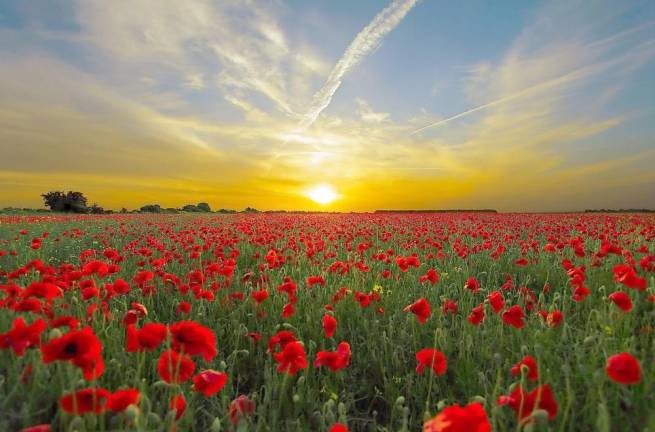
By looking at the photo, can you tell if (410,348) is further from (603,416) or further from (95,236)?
(95,236)

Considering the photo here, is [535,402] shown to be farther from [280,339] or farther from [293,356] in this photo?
[280,339]

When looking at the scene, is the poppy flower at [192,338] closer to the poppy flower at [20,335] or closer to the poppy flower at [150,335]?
the poppy flower at [150,335]

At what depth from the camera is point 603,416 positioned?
4.96ft

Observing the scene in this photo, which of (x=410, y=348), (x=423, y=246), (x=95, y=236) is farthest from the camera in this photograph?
(x=95, y=236)

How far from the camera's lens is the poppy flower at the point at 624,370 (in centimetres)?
160

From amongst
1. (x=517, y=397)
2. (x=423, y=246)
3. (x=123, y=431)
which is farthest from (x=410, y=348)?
(x=423, y=246)

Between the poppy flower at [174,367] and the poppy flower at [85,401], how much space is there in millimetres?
230

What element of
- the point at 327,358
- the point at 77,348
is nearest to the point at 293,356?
the point at 327,358

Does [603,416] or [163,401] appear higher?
[603,416]

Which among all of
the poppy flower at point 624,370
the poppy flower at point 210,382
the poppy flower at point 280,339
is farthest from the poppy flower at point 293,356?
the poppy flower at point 624,370

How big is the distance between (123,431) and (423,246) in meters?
7.98

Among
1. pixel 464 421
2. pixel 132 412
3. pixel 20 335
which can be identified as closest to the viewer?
pixel 464 421

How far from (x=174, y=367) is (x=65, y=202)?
4670cm

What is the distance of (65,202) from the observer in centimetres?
4159
